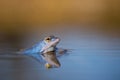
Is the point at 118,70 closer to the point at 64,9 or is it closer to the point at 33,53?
the point at 33,53

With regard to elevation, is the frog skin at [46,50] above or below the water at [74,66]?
above

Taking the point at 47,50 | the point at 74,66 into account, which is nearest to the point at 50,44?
the point at 47,50

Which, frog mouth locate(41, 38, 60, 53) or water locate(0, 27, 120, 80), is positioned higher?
frog mouth locate(41, 38, 60, 53)

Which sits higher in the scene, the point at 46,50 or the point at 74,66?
the point at 46,50

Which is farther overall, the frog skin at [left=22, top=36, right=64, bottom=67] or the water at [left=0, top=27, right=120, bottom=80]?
the frog skin at [left=22, top=36, right=64, bottom=67]

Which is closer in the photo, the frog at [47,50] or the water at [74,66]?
the water at [74,66]

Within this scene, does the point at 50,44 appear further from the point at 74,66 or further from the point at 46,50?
the point at 74,66

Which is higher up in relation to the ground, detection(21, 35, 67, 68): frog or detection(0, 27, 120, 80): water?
detection(21, 35, 67, 68): frog

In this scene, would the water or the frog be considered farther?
the frog

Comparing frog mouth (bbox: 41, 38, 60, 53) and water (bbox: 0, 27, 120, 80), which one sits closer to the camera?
water (bbox: 0, 27, 120, 80)

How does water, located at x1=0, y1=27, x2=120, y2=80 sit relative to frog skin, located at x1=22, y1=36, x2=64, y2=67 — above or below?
below

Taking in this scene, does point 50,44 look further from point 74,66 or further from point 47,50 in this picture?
point 74,66

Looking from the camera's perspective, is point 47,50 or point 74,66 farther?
point 47,50
